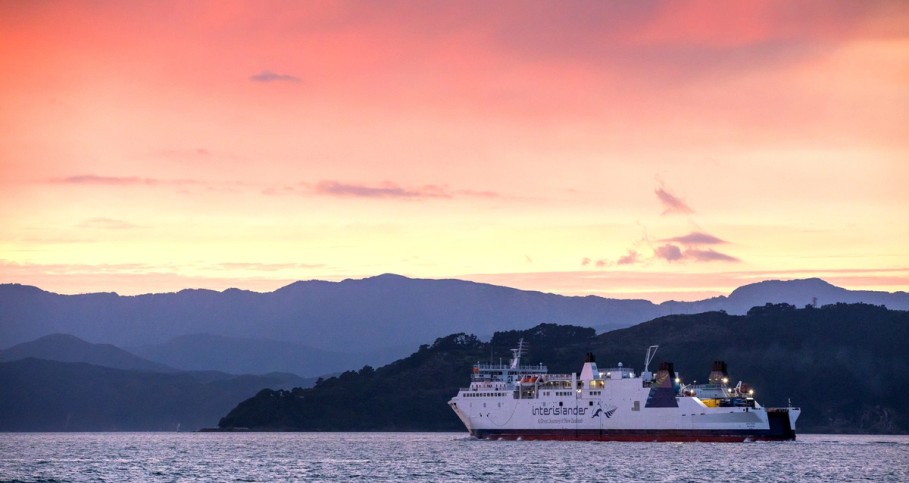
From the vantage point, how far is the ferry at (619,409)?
126 metres

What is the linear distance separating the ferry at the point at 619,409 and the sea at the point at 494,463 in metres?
1.70

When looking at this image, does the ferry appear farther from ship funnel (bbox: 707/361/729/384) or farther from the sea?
the sea

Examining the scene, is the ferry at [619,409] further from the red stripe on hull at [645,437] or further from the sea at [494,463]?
the sea at [494,463]

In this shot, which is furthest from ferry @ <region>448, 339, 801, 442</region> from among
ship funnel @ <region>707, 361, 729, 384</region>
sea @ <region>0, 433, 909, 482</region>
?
sea @ <region>0, 433, 909, 482</region>

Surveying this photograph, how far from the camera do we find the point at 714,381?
133m

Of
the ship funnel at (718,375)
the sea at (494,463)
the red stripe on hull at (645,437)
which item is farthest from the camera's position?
the ship funnel at (718,375)

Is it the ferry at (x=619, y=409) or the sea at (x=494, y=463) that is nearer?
the sea at (x=494, y=463)

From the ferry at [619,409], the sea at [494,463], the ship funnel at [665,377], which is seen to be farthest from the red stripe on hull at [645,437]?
the ship funnel at [665,377]

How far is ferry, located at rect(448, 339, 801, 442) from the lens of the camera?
126 m

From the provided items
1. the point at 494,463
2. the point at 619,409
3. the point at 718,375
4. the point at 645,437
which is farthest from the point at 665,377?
the point at 494,463

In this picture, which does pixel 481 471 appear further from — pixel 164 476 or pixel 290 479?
pixel 164 476

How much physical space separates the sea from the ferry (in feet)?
5.57

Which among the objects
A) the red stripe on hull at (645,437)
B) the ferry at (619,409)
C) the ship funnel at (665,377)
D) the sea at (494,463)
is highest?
the ship funnel at (665,377)

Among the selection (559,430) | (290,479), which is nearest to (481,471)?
(290,479)
